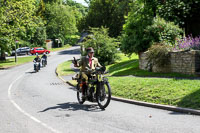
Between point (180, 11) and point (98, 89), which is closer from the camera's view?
point (98, 89)

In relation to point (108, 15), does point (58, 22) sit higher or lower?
higher

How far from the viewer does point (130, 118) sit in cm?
780

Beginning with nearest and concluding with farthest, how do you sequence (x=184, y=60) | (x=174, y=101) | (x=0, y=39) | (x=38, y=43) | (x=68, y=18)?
(x=174, y=101), (x=184, y=60), (x=0, y=39), (x=38, y=43), (x=68, y=18)

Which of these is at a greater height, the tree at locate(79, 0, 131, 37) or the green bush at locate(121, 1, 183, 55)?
the tree at locate(79, 0, 131, 37)

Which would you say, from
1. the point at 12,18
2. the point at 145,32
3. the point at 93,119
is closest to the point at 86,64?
the point at 93,119

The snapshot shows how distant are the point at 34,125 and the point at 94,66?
11.6ft

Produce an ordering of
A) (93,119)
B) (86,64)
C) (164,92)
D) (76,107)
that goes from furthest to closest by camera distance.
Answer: (164,92) → (86,64) → (76,107) → (93,119)

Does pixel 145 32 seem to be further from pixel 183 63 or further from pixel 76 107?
pixel 76 107

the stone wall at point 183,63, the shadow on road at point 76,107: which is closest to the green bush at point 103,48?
the stone wall at point 183,63

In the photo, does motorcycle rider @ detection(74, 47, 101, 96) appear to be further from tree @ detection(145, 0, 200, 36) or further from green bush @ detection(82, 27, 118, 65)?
green bush @ detection(82, 27, 118, 65)

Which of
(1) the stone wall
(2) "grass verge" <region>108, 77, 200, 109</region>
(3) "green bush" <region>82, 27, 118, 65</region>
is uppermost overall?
(3) "green bush" <region>82, 27, 118, 65</region>

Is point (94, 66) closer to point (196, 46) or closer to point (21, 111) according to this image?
point (21, 111)

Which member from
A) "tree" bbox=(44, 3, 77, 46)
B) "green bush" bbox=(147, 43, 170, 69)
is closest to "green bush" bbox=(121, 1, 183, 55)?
"green bush" bbox=(147, 43, 170, 69)

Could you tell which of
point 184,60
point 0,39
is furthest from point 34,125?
point 0,39
